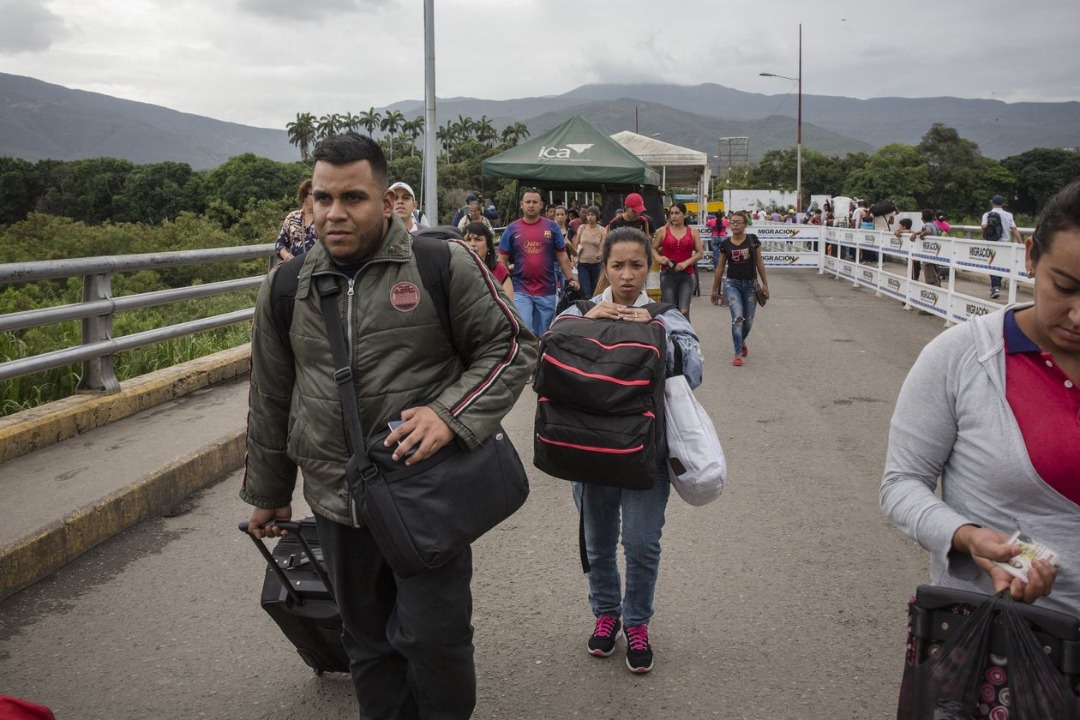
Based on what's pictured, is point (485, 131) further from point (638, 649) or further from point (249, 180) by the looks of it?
point (638, 649)

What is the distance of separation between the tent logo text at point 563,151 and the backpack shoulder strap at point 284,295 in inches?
642

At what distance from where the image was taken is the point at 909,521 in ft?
6.75

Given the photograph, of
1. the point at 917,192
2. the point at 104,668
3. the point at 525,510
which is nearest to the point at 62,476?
the point at 104,668

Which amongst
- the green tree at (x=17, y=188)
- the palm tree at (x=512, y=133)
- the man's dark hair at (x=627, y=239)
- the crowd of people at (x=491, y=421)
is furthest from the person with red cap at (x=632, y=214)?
the palm tree at (x=512, y=133)

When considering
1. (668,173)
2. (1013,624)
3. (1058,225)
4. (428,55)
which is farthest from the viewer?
(668,173)

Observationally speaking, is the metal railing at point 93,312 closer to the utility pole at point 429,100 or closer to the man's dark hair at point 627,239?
the man's dark hair at point 627,239

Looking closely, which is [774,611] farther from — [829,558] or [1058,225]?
[1058,225]

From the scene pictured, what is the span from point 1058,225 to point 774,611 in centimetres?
278

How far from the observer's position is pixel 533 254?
9.93 metres

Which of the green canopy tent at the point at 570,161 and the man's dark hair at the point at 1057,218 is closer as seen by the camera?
the man's dark hair at the point at 1057,218

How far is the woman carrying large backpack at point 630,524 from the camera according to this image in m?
3.69

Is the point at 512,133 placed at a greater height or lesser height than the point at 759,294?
greater

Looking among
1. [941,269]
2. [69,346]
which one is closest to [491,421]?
[69,346]

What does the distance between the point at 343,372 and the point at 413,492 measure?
39 centimetres
